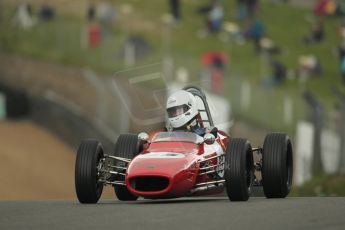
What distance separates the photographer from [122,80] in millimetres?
38094

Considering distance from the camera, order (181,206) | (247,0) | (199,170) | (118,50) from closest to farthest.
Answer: (181,206)
(199,170)
(118,50)
(247,0)

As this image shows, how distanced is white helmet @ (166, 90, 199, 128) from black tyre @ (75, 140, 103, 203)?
128cm

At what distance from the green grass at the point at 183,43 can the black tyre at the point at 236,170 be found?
18.2 meters

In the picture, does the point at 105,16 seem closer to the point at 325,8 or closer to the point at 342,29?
the point at 342,29

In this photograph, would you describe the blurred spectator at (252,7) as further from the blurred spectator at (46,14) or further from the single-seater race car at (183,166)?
the single-seater race car at (183,166)

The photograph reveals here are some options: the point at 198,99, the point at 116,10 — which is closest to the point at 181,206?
the point at 198,99

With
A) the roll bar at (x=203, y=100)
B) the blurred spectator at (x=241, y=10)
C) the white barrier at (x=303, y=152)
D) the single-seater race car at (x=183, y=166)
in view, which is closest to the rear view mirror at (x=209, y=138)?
the single-seater race car at (x=183, y=166)

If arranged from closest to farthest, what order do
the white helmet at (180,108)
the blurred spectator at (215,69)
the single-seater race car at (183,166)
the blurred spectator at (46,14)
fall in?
1. the single-seater race car at (183,166)
2. the white helmet at (180,108)
3. the blurred spectator at (215,69)
4. the blurred spectator at (46,14)

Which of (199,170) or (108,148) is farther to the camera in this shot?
(108,148)

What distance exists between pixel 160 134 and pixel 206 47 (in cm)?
2725

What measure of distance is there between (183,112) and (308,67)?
25969mm

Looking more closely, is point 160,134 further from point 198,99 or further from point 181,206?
point 181,206

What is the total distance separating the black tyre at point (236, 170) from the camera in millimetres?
16141

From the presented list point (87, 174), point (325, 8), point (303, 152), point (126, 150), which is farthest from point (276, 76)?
point (87, 174)
